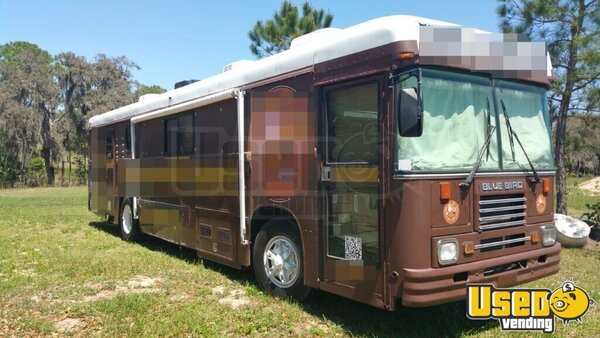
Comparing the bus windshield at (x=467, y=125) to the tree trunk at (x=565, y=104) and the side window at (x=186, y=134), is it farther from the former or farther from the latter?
the tree trunk at (x=565, y=104)

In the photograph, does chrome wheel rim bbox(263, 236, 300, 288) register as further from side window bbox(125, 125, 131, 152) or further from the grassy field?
side window bbox(125, 125, 131, 152)

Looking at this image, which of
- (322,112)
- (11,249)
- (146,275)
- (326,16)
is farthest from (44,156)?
(322,112)

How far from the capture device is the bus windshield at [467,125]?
176 inches

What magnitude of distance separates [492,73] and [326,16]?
16383 millimetres

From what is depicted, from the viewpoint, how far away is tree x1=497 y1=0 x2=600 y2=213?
9719 mm

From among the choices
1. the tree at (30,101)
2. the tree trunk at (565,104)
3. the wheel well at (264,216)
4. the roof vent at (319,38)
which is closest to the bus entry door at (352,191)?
the roof vent at (319,38)

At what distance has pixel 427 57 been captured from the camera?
4398mm

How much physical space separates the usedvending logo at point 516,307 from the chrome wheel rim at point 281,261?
1.89 meters

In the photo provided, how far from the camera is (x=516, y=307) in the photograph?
4.88m

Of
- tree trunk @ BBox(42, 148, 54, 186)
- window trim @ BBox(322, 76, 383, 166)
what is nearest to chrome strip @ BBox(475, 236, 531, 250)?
window trim @ BBox(322, 76, 383, 166)

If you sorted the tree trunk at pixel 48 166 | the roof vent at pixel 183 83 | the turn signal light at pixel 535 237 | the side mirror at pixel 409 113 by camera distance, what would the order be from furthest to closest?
the tree trunk at pixel 48 166
the roof vent at pixel 183 83
the turn signal light at pixel 535 237
the side mirror at pixel 409 113

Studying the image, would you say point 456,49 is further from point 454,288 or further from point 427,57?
point 454,288

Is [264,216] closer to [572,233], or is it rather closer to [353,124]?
[353,124]

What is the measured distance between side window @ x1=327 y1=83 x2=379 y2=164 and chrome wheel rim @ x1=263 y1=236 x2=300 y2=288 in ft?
4.22
